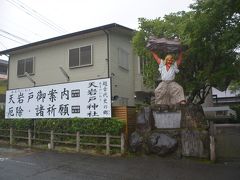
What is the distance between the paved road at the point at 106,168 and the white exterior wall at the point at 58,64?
7.10m

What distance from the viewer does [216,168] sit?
10.8 m

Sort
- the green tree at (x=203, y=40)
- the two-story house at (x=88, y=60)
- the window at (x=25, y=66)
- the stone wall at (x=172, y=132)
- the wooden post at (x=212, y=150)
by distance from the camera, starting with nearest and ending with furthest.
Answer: the wooden post at (x=212, y=150), the stone wall at (x=172, y=132), the green tree at (x=203, y=40), the two-story house at (x=88, y=60), the window at (x=25, y=66)

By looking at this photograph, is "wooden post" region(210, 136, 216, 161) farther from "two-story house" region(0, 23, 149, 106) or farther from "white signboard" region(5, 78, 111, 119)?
"two-story house" region(0, 23, 149, 106)

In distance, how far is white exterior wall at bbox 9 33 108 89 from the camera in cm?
1955

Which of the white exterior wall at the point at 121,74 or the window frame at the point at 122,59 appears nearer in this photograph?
the white exterior wall at the point at 121,74

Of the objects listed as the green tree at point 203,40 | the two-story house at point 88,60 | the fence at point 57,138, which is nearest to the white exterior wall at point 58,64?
the two-story house at point 88,60

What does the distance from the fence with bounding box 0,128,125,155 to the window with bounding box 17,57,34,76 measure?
5.63 metres

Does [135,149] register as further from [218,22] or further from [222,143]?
[218,22]

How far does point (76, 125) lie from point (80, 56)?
6138 millimetres

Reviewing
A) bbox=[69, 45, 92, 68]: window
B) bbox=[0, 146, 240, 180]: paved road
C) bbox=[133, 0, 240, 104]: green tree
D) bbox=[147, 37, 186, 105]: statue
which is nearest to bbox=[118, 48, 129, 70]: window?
bbox=[69, 45, 92, 68]: window

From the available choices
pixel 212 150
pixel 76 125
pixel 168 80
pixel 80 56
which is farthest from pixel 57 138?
pixel 212 150

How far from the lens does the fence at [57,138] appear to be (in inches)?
562

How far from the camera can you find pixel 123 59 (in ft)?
68.2

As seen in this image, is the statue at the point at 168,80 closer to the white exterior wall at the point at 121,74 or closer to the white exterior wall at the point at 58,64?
the white exterior wall at the point at 121,74
